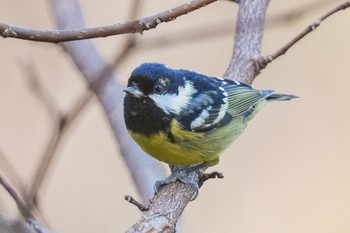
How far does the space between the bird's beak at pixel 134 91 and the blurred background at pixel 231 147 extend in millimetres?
1893

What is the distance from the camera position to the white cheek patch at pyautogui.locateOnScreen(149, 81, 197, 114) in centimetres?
189

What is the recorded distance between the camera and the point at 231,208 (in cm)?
390

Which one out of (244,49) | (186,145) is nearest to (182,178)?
(186,145)

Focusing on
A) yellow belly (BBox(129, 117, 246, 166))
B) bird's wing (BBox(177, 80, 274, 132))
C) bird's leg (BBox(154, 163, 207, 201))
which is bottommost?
bird's leg (BBox(154, 163, 207, 201))

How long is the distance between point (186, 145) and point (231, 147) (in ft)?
7.32

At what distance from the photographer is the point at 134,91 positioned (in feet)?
5.92

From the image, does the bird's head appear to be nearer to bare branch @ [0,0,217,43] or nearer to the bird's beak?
the bird's beak

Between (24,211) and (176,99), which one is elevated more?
(176,99)

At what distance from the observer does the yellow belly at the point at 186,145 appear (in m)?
1.90

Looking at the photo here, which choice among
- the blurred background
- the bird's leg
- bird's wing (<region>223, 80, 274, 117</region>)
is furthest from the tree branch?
the blurred background

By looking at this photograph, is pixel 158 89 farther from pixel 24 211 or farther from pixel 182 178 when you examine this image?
pixel 24 211

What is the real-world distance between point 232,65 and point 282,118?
212cm

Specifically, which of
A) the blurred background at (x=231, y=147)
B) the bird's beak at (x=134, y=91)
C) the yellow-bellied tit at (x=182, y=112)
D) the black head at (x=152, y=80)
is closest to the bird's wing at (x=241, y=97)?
the yellow-bellied tit at (x=182, y=112)

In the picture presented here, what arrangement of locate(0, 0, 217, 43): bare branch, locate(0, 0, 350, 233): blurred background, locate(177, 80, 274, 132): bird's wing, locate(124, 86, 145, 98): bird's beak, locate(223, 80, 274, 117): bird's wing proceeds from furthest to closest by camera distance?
1. locate(0, 0, 350, 233): blurred background
2. locate(223, 80, 274, 117): bird's wing
3. locate(177, 80, 274, 132): bird's wing
4. locate(124, 86, 145, 98): bird's beak
5. locate(0, 0, 217, 43): bare branch
